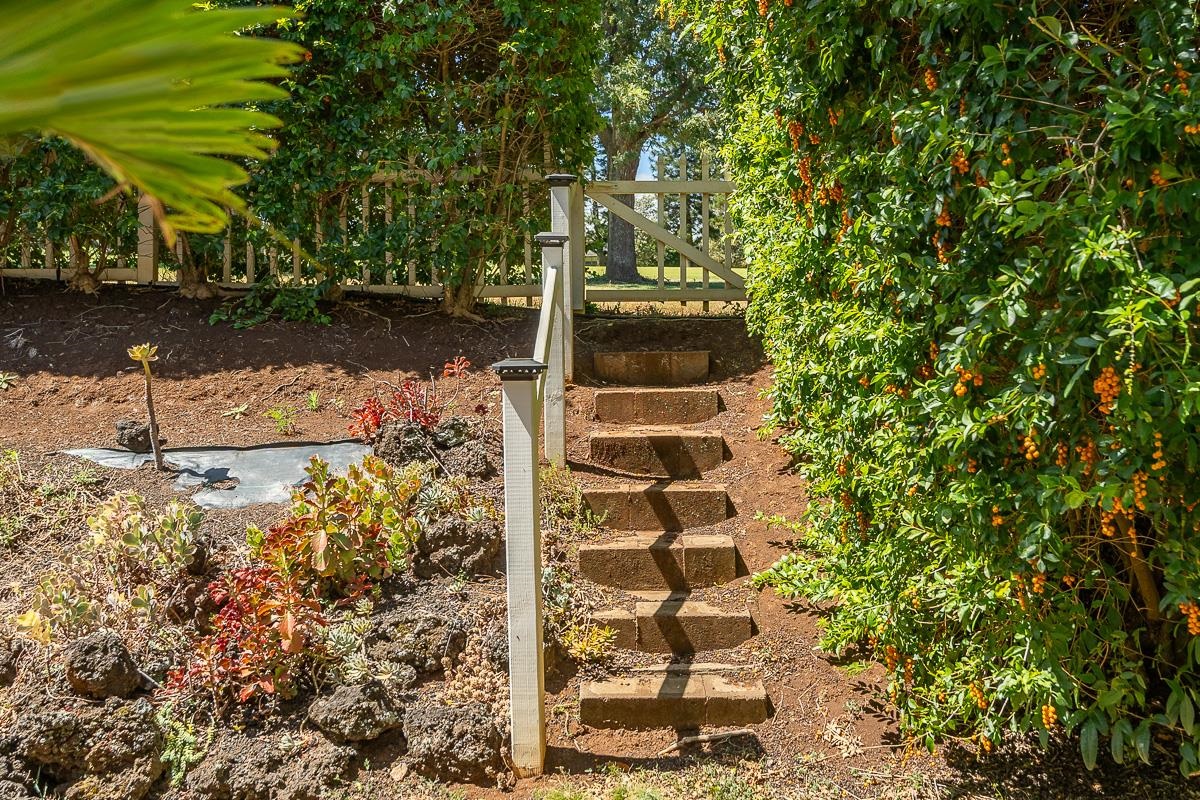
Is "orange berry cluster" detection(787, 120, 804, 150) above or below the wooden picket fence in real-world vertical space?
above

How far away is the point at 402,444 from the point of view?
4.78 m

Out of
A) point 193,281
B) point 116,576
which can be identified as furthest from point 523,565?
point 193,281

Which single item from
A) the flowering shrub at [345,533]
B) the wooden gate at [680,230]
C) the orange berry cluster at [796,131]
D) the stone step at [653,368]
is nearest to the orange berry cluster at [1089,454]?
the orange berry cluster at [796,131]

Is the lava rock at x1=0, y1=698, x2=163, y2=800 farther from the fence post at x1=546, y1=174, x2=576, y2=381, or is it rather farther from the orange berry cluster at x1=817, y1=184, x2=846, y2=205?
the fence post at x1=546, y1=174, x2=576, y2=381

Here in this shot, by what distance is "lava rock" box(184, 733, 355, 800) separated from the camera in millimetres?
3061

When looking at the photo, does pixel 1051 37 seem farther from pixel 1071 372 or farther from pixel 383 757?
pixel 383 757

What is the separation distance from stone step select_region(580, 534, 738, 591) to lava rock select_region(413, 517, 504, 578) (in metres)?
0.45

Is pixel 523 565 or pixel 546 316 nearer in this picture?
pixel 523 565

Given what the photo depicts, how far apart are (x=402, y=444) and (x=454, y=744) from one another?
1.91 meters

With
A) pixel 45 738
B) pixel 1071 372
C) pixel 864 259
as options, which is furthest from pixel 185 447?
pixel 1071 372

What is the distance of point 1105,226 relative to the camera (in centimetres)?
216

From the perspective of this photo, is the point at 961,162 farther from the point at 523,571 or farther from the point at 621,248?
the point at 621,248

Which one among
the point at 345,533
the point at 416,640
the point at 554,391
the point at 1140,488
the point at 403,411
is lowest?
the point at 416,640

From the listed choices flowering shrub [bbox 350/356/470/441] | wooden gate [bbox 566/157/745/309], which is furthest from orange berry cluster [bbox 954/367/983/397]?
wooden gate [bbox 566/157/745/309]
